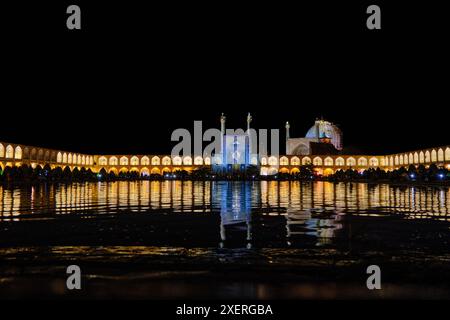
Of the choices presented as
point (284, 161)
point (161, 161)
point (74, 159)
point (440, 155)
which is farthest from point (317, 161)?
point (74, 159)

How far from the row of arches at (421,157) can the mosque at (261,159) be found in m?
0.19

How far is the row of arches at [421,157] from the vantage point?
72.9m

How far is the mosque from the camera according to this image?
329 ft

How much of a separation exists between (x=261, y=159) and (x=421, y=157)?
34595 mm

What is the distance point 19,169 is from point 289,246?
45.8m

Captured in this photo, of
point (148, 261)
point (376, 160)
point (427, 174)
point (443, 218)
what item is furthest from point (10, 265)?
point (376, 160)

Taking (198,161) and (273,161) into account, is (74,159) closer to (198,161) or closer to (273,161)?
(198,161)

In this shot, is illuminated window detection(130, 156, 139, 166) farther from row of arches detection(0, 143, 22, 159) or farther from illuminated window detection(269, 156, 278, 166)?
row of arches detection(0, 143, 22, 159)

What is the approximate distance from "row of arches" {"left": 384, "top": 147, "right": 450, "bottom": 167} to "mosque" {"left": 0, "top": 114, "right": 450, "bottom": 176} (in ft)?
0.63

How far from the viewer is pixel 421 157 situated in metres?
80.8

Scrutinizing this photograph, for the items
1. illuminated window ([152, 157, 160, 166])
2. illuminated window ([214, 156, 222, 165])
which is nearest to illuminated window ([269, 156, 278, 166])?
illuminated window ([214, 156, 222, 165])

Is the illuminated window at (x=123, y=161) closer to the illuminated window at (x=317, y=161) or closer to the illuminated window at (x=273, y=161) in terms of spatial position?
the illuminated window at (x=273, y=161)

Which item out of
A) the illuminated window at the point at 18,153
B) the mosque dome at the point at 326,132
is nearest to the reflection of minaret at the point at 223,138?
the mosque dome at the point at 326,132
